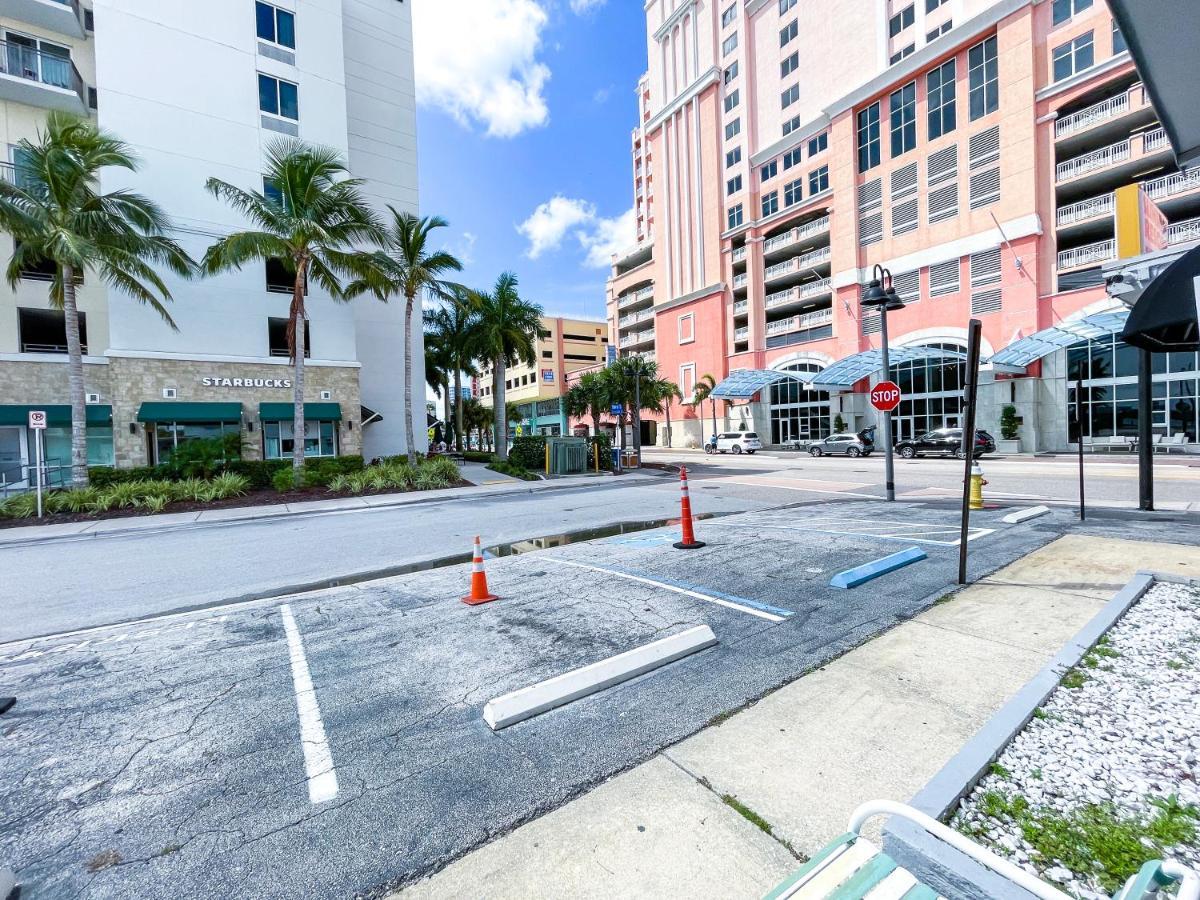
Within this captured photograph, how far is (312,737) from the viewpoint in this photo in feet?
10.7

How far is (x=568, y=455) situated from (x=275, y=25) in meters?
22.9

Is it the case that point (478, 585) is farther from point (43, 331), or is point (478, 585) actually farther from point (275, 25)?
point (275, 25)

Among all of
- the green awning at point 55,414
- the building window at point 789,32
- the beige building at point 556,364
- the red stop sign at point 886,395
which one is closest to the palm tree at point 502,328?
the green awning at point 55,414

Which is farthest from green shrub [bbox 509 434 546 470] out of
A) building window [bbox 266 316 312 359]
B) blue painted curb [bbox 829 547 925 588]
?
blue painted curb [bbox 829 547 925 588]

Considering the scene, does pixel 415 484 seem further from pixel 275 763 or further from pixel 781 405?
pixel 781 405

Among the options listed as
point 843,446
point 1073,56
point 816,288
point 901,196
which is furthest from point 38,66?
point 1073,56

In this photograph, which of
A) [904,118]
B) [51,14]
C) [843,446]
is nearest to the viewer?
[51,14]

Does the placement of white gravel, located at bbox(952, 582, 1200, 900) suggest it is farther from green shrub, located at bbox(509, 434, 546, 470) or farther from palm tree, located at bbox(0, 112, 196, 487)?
green shrub, located at bbox(509, 434, 546, 470)

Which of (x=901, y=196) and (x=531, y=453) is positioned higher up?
(x=901, y=196)

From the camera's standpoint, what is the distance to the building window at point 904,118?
35.9 meters

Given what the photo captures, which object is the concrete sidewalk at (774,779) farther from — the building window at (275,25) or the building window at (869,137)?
the building window at (869,137)

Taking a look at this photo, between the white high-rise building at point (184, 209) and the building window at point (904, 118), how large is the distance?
35.4 meters

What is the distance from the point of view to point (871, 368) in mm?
34750

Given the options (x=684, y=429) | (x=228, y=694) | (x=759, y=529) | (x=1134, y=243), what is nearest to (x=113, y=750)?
(x=228, y=694)
